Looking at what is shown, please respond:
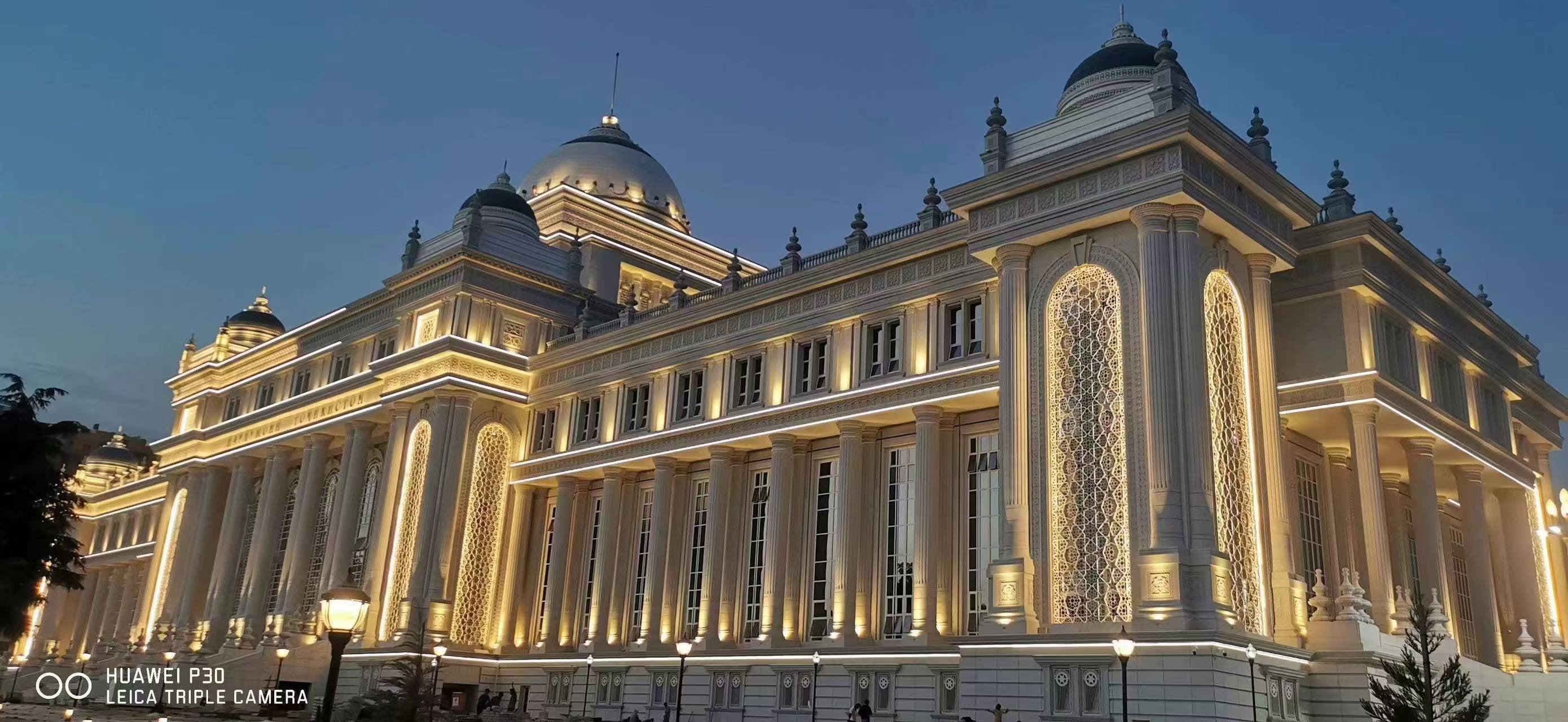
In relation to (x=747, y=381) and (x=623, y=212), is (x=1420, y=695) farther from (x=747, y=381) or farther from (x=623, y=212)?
(x=623, y=212)

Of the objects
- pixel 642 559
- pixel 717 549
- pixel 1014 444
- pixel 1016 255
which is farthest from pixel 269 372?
pixel 1014 444

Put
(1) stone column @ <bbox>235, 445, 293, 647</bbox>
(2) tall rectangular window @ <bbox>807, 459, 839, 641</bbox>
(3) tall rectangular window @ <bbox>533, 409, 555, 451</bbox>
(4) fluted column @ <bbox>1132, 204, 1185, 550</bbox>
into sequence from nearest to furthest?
(4) fluted column @ <bbox>1132, 204, 1185, 550</bbox> < (2) tall rectangular window @ <bbox>807, 459, 839, 641</bbox> < (3) tall rectangular window @ <bbox>533, 409, 555, 451</bbox> < (1) stone column @ <bbox>235, 445, 293, 647</bbox>

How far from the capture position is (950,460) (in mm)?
30469

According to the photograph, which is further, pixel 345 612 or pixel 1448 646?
pixel 1448 646

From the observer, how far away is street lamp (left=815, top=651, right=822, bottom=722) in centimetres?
2847

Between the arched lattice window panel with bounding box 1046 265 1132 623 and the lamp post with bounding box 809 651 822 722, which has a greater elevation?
the arched lattice window panel with bounding box 1046 265 1132 623

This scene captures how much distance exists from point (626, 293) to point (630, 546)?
15.0 metres

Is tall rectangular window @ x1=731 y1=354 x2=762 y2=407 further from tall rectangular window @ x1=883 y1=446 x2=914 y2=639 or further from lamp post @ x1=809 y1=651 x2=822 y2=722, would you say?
lamp post @ x1=809 y1=651 x2=822 y2=722

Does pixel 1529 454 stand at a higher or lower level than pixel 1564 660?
higher

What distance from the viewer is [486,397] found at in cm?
4147

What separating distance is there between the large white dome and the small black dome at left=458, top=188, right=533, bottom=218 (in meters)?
6.98

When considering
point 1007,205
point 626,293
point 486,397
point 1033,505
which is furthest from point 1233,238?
point 626,293

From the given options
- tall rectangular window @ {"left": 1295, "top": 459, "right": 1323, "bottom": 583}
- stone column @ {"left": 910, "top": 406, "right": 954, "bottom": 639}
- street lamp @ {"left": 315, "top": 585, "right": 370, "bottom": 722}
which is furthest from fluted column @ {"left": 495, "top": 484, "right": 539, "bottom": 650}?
street lamp @ {"left": 315, "top": 585, "right": 370, "bottom": 722}

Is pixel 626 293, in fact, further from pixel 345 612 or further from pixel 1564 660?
pixel 345 612
